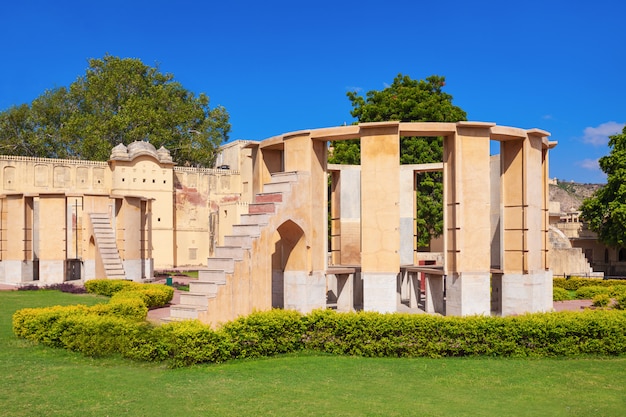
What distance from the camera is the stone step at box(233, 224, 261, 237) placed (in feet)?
49.9

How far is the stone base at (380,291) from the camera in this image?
52.9 feet

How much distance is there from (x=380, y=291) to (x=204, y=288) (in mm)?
4808

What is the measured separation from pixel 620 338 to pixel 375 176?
6.96 meters

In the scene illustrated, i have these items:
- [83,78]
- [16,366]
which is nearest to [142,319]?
[16,366]

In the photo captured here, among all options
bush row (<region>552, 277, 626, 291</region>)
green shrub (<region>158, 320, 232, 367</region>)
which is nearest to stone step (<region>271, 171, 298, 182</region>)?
green shrub (<region>158, 320, 232, 367</region>)

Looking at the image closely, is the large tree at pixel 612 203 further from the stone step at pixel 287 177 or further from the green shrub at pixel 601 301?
the stone step at pixel 287 177

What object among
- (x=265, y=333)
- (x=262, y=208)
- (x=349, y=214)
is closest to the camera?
(x=265, y=333)

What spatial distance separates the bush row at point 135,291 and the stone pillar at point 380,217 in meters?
7.35

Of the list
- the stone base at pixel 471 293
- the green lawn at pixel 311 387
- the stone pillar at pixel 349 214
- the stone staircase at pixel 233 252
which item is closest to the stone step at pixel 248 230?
the stone staircase at pixel 233 252

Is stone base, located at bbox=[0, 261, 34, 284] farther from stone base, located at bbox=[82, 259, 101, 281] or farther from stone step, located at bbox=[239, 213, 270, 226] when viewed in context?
stone step, located at bbox=[239, 213, 270, 226]

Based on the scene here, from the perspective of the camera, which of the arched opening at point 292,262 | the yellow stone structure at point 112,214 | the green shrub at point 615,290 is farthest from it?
the yellow stone structure at point 112,214

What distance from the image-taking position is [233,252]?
14742 millimetres

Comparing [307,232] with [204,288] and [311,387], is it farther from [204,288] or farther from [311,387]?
[311,387]

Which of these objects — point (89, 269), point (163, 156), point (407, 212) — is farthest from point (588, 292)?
point (163, 156)
